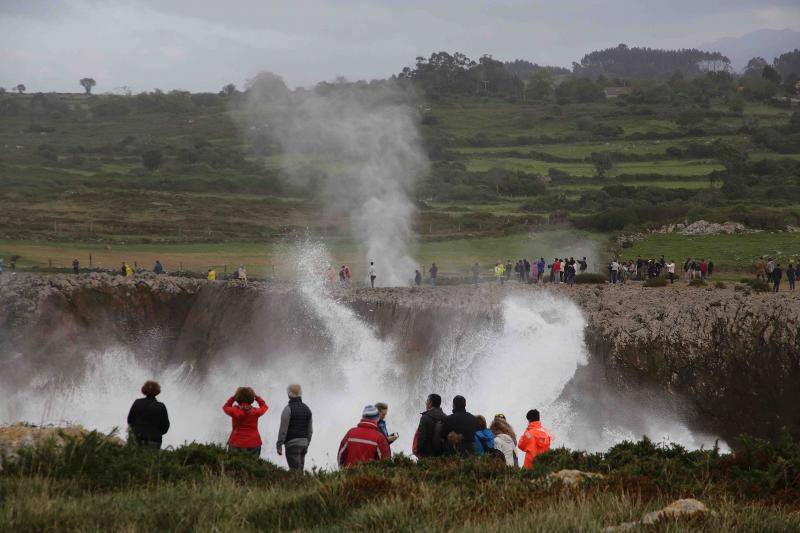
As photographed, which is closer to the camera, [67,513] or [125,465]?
[67,513]

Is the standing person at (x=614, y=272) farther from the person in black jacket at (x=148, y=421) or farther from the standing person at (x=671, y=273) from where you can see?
the person in black jacket at (x=148, y=421)

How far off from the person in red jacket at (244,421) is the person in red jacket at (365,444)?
122 cm

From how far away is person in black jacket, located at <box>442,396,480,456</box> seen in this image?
13.4m

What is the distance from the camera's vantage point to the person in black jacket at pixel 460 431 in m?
13.4

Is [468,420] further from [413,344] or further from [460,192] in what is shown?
[460,192]

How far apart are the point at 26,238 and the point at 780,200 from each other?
5385 centimetres

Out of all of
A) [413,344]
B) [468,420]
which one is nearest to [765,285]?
[413,344]

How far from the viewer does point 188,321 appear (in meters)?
44.6

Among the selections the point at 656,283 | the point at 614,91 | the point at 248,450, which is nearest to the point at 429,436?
the point at 248,450

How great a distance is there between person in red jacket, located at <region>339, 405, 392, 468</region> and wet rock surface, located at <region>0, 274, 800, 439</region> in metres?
20.0

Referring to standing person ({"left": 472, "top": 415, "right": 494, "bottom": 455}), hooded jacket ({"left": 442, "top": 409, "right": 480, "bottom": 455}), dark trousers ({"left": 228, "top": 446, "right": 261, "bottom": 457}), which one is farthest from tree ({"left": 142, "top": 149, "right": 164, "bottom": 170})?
standing person ({"left": 472, "top": 415, "right": 494, "bottom": 455})

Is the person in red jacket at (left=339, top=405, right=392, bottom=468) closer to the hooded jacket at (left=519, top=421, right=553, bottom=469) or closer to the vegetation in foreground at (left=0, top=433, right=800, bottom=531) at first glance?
the vegetation in foreground at (left=0, top=433, right=800, bottom=531)

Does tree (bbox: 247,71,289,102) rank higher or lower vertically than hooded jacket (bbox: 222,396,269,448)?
higher

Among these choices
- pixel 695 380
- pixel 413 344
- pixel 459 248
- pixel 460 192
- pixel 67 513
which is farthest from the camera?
pixel 460 192
